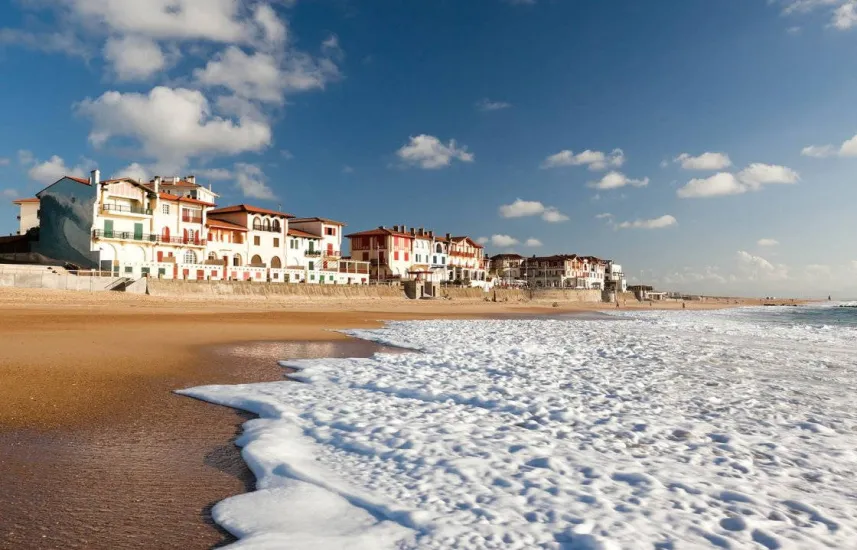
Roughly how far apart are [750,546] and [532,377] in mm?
6148

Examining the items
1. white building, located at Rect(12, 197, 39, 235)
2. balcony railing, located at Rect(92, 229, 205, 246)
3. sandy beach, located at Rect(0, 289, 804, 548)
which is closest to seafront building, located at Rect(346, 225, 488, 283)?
balcony railing, located at Rect(92, 229, 205, 246)

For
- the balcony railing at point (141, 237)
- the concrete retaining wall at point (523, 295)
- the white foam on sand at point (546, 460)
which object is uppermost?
the balcony railing at point (141, 237)

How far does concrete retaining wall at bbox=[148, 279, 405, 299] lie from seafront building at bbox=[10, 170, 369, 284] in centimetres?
375

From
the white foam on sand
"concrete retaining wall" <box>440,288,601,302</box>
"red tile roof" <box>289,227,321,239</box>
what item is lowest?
the white foam on sand

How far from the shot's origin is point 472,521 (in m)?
3.58

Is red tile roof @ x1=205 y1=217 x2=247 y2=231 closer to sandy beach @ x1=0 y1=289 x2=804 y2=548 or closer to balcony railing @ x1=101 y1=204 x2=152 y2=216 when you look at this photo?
balcony railing @ x1=101 y1=204 x2=152 y2=216

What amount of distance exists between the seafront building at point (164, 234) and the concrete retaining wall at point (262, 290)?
3751 mm

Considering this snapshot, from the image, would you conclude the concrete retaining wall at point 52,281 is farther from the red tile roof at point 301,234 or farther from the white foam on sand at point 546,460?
the white foam on sand at point 546,460

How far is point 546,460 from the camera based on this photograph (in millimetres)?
4887

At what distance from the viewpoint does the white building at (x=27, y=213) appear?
185 feet

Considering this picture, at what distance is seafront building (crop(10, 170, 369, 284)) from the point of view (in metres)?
44.9

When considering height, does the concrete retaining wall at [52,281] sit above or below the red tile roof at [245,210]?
below

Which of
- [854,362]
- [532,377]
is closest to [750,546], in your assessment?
[532,377]

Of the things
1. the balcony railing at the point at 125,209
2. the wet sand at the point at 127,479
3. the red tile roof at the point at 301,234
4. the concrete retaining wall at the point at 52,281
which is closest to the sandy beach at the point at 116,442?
the wet sand at the point at 127,479
